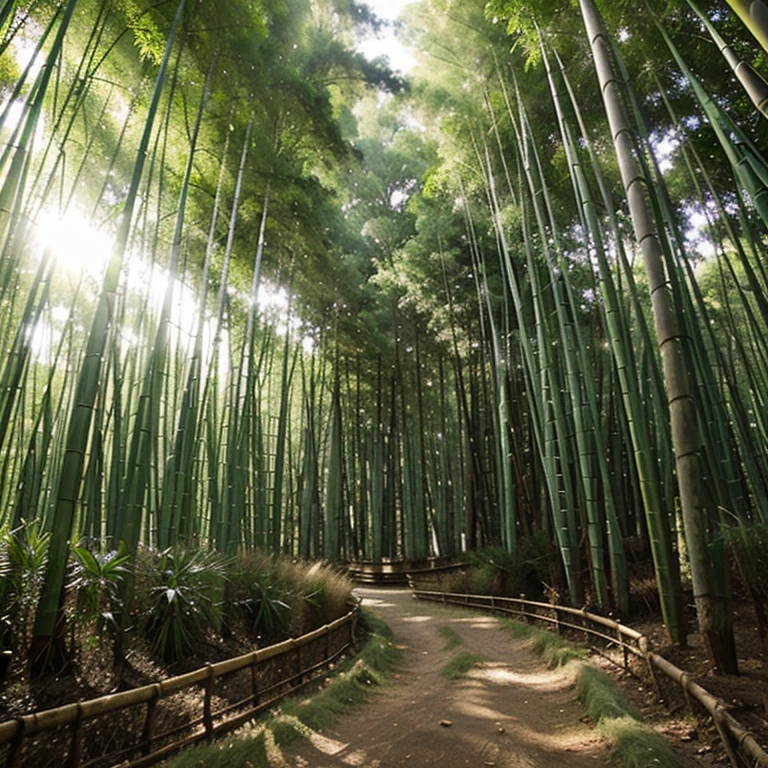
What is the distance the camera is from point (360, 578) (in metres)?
11.0

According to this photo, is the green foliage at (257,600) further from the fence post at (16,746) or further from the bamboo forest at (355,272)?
the fence post at (16,746)

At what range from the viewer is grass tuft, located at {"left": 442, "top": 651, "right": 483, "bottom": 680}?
3677mm

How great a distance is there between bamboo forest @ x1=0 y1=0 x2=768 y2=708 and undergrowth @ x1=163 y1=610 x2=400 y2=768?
855 mm

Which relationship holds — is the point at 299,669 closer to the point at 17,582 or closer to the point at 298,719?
the point at 298,719

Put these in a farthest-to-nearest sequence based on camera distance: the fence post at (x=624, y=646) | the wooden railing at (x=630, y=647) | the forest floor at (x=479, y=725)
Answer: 1. the fence post at (x=624, y=646)
2. the forest floor at (x=479, y=725)
3. the wooden railing at (x=630, y=647)

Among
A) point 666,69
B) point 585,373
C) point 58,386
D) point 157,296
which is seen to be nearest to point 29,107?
point 157,296

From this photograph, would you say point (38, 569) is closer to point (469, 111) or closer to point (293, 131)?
point (293, 131)

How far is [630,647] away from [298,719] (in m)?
2.13

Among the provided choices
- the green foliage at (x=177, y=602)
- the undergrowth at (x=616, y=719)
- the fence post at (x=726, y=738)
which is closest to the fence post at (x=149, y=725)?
the green foliage at (x=177, y=602)

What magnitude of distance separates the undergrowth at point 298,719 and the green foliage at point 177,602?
2.35ft

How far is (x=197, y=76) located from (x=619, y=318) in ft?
13.5

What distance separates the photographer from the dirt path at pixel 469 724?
7.34 ft

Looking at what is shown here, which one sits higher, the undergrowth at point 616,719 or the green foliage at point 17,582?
the green foliage at point 17,582

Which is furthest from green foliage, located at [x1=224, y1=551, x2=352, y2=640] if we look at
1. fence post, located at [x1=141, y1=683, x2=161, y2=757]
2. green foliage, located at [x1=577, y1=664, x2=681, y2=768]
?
green foliage, located at [x1=577, y1=664, x2=681, y2=768]
